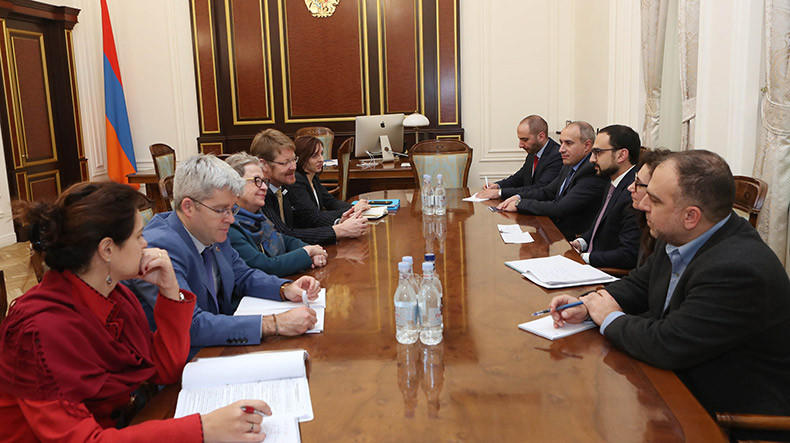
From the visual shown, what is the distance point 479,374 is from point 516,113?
20.6ft

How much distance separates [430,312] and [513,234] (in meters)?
1.52

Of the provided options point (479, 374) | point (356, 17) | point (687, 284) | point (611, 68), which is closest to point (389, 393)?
point (479, 374)

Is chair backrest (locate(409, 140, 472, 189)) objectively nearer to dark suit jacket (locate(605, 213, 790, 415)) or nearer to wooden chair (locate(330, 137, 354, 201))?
wooden chair (locate(330, 137, 354, 201))

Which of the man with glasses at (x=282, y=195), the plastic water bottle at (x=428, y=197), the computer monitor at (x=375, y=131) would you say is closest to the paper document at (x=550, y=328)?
the man with glasses at (x=282, y=195)

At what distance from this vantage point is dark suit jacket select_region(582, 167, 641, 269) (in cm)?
299

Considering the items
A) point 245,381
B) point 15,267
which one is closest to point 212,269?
point 245,381

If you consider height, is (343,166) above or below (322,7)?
below

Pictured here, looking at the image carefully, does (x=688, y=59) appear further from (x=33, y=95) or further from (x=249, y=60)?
(x=33, y=95)

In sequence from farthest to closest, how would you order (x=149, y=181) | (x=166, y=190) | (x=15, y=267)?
(x=149, y=181), (x=15, y=267), (x=166, y=190)

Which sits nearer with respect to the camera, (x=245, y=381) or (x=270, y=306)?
(x=245, y=381)

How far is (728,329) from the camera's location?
62.3 inches

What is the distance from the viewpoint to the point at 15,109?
691 centimetres

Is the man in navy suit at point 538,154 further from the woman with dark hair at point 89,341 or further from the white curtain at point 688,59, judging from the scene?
the woman with dark hair at point 89,341

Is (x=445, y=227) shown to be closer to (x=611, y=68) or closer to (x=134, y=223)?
(x=134, y=223)
